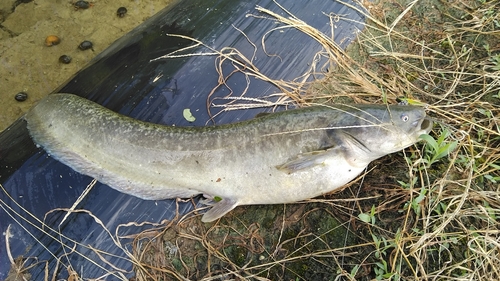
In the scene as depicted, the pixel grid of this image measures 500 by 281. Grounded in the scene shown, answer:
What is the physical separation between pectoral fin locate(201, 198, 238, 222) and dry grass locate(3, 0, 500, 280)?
0.40 ft

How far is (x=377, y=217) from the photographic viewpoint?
2.94 meters

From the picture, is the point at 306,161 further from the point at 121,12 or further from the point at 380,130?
the point at 121,12

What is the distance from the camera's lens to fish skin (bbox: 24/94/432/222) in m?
2.80

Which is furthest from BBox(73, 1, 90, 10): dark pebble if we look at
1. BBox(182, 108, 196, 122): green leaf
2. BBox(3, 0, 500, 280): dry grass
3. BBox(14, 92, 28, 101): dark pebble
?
BBox(182, 108, 196, 122): green leaf

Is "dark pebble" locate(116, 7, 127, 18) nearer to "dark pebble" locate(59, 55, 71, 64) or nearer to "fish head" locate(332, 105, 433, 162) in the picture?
"dark pebble" locate(59, 55, 71, 64)

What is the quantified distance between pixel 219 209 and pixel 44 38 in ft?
11.9

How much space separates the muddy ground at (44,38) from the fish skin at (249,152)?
91.8 inches

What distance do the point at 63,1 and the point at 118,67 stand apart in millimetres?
2401

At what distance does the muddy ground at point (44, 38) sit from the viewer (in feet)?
15.5

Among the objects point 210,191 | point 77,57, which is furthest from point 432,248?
point 77,57

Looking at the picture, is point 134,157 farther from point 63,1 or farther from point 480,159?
point 63,1

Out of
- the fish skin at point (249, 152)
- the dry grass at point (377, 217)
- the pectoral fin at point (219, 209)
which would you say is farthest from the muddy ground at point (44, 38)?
the pectoral fin at point (219, 209)

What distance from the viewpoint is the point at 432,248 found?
2785 millimetres

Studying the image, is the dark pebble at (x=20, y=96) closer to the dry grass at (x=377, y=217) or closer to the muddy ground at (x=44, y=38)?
the muddy ground at (x=44, y=38)
